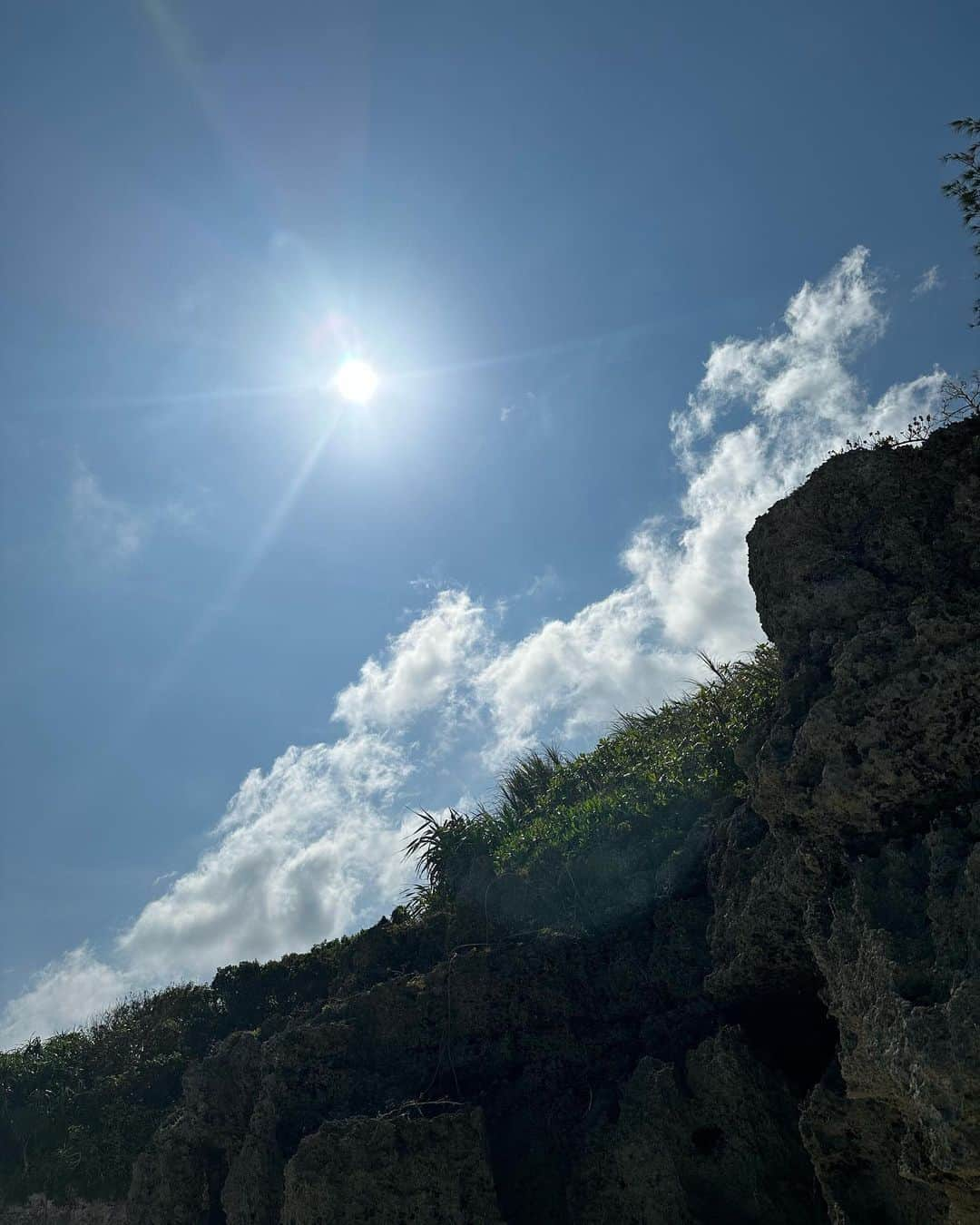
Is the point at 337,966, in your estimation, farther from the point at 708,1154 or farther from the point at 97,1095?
the point at 708,1154

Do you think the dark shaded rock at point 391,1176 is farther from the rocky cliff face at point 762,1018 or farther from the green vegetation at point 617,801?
the green vegetation at point 617,801

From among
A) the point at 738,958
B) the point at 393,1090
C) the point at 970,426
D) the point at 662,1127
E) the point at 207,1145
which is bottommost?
the point at 662,1127

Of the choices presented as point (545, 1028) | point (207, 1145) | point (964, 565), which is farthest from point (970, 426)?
point (207, 1145)

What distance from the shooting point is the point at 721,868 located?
26.7 feet

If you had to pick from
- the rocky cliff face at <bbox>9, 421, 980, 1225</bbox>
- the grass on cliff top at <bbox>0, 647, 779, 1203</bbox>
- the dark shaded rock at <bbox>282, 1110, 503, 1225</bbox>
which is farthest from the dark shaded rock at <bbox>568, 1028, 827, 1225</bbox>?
the grass on cliff top at <bbox>0, 647, 779, 1203</bbox>

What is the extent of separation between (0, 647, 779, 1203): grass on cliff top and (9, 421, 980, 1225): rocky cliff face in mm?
1229

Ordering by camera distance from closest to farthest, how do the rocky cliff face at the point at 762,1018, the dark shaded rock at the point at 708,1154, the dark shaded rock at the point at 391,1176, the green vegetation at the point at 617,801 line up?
the rocky cliff face at the point at 762,1018 → the dark shaded rock at the point at 708,1154 → the dark shaded rock at the point at 391,1176 → the green vegetation at the point at 617,801

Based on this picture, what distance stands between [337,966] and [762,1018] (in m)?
6.35

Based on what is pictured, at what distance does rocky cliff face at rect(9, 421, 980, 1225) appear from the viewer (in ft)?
18.0

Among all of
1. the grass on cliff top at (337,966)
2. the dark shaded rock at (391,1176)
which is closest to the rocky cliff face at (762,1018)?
the dark shaded rock at (391,1176)

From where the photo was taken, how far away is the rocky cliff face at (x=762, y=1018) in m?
5.48

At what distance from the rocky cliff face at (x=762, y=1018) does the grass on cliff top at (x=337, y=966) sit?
123 centimetres

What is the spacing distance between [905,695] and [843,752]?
61 cm

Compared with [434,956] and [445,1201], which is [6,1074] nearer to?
[434,956]
